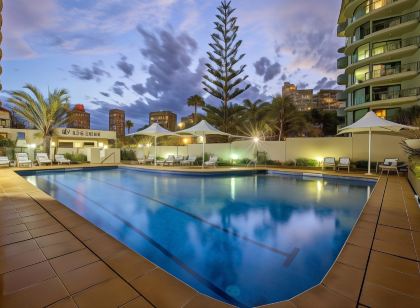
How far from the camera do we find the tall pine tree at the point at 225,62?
677 inches

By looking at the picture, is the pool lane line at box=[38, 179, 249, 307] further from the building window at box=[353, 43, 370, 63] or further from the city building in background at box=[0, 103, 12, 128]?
the city building in background at box=[0, 103, 12, 128]

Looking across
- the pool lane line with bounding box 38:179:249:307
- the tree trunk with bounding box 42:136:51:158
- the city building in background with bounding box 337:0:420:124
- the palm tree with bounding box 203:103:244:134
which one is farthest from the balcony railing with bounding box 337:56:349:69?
the tree trunk with bounding box 42:136:51:158

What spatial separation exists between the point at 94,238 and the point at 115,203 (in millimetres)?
3325

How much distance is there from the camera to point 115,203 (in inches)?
223

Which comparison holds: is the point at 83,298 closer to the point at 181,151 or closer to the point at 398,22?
the point at 181,151

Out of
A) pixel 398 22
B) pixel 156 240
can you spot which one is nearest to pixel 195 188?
pixel 156 240

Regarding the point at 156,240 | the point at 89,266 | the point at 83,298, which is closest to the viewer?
the point at 83,298

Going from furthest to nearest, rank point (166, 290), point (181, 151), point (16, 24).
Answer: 1. point (181, 151)
2. point (16, 24)
3. point (166, 290)

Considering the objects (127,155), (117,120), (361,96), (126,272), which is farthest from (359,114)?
(117,120)

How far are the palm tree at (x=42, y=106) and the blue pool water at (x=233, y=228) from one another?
8.33 meters

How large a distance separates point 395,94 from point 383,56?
3.25 metres

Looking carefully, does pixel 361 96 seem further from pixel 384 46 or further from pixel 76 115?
pixel 76 115

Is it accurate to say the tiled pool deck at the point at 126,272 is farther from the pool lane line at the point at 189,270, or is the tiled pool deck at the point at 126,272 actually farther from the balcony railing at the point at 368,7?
the balcony railing at the point at 368,7

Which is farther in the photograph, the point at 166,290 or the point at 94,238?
the point at 94,238
